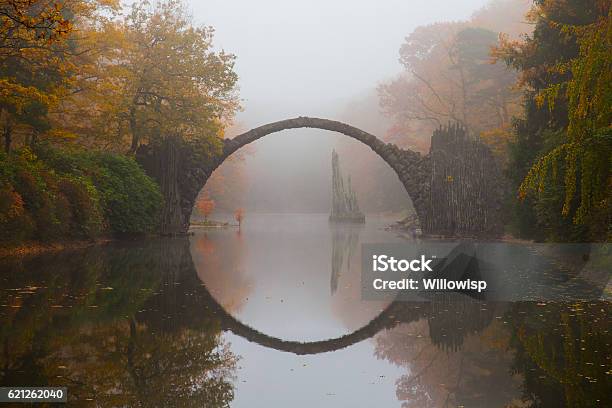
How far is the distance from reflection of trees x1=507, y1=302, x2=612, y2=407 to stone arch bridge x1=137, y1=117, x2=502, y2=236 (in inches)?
624

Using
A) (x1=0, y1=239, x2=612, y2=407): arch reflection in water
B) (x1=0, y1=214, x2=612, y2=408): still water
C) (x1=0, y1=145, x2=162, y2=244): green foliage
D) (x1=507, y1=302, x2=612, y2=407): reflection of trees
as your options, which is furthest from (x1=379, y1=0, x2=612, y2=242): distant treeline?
(x1=0, y1=145, x2=162, y2=244): green foliage

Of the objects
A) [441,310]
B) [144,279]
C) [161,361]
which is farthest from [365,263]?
[161,361]

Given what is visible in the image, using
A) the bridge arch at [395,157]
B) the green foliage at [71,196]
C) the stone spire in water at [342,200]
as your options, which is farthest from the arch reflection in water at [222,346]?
the stone spire in water at [342,200]

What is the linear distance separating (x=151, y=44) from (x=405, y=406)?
23930 millimetres

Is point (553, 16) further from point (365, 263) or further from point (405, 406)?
point (405, 406)

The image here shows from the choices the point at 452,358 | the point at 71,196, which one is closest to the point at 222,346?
the point at 452,358

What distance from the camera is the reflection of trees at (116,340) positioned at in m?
4.58

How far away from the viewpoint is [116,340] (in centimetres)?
616

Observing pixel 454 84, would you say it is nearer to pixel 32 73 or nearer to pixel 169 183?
pixel 169 183

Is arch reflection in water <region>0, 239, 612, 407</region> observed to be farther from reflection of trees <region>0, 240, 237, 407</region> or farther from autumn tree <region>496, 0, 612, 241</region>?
autumn tree <region>496, 0, 612, 241</region>

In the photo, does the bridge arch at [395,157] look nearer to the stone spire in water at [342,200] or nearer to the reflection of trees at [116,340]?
the reflection of trees at [116,340]

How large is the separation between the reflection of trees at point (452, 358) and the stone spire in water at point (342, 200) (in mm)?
36552

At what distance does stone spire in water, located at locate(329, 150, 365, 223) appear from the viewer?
4491 centimetres

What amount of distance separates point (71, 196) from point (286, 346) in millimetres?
12492
